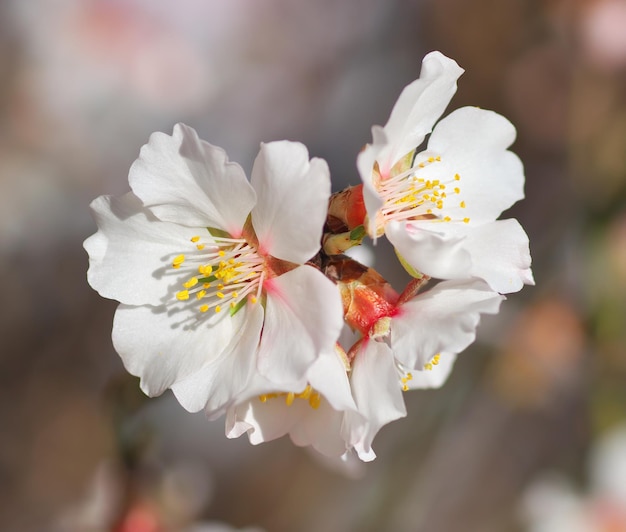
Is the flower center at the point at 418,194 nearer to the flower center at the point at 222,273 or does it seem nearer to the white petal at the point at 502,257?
the white petal at the point at 502,257

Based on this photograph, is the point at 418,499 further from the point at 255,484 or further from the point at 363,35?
the point at 363,35

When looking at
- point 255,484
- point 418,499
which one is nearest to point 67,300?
point 255,484

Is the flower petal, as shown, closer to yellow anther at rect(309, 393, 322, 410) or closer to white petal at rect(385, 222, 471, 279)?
white petal at rect(385, 222, 471, 279)

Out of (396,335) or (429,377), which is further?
(429,377)

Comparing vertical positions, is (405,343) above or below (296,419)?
above

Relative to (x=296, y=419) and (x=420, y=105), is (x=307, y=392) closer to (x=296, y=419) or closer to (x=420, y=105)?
(x=296, y=419)

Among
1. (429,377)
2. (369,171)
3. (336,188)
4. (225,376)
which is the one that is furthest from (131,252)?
(336,188)

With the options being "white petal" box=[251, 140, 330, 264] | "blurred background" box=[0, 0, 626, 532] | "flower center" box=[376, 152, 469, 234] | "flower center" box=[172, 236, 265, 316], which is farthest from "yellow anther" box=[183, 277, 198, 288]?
"blurred background" box=[0, 0, 626, 532]

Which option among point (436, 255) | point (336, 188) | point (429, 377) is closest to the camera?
point (436, 255)
